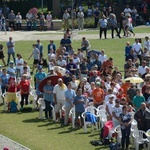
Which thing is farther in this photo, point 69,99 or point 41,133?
point 69,99

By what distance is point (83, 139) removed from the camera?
26328 mm

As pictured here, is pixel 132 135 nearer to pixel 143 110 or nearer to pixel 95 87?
pixel 143 110

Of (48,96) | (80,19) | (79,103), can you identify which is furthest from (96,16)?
(79,103)

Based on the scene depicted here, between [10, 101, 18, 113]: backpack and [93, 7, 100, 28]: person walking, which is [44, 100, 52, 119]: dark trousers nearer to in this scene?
[10, 101, 18, 113]: backpack

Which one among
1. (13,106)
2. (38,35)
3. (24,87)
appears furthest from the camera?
(38,35)

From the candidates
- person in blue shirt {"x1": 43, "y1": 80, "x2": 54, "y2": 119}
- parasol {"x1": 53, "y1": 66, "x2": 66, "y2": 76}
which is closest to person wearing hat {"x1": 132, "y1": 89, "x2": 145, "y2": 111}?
person in blue shirt {"x1": 43, "y1": 80, "x2": 54, "y2": 119}

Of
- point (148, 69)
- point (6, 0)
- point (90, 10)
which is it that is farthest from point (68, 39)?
point (6, 0)

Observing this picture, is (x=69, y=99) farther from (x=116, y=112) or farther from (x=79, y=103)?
(x=116, y=112)

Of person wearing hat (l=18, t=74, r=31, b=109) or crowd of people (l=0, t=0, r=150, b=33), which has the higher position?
crowd of people (l=0, t=0, r=150, b=33)

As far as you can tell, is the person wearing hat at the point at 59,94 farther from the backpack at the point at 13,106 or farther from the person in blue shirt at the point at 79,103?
the backpack at the point at 13,106

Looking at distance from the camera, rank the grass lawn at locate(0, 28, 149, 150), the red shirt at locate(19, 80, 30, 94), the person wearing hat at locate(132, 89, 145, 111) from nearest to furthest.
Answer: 1. the grass lawn at locate(0, 28, 149, 150)
2. the person wearing hat at locate(132, 89, 145, 111)
3. the red shirt at locate(19, 80, 30, 94)

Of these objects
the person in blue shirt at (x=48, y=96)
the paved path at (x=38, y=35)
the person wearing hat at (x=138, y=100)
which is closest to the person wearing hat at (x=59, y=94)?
the person in blue shirt at (x=48, y=96)

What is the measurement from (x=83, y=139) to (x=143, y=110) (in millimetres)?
2575

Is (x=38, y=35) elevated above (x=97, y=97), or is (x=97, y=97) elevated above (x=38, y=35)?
(x=38, y=35)
